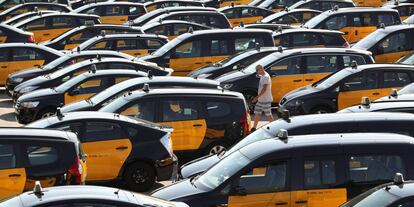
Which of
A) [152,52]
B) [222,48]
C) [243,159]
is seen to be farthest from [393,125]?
[152,52]

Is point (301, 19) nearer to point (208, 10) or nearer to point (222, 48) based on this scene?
point (208, 10)

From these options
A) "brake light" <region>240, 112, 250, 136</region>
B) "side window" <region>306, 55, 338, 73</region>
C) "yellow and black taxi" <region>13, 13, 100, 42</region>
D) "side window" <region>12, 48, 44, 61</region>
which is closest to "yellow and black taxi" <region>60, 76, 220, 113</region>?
"brake light" <region>240, 112, 250, 136</region>

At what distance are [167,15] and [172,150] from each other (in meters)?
14.0

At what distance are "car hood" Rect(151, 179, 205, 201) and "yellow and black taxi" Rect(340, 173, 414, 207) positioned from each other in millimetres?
Answer: 2032

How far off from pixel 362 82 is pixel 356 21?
344 inches

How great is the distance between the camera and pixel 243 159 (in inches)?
474

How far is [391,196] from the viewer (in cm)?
1033

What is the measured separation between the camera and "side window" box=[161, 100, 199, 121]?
54.3 ft

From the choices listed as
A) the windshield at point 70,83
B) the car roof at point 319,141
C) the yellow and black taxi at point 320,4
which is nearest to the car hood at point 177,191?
the car roof at point 319,141

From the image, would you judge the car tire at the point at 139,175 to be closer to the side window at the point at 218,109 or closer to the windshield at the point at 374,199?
the side window at the point at 218,109

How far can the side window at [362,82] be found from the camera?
63.1 ft

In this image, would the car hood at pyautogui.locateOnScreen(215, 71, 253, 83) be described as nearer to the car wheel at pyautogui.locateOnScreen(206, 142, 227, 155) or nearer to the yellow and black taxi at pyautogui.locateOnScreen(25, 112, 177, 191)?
the car wheel at pyautogui.locateOnScreen(206, 142, 227, 155)

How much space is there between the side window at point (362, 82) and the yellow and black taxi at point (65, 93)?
14.4 ft

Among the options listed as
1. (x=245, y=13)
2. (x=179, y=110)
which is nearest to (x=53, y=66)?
(x=179, y=110)
